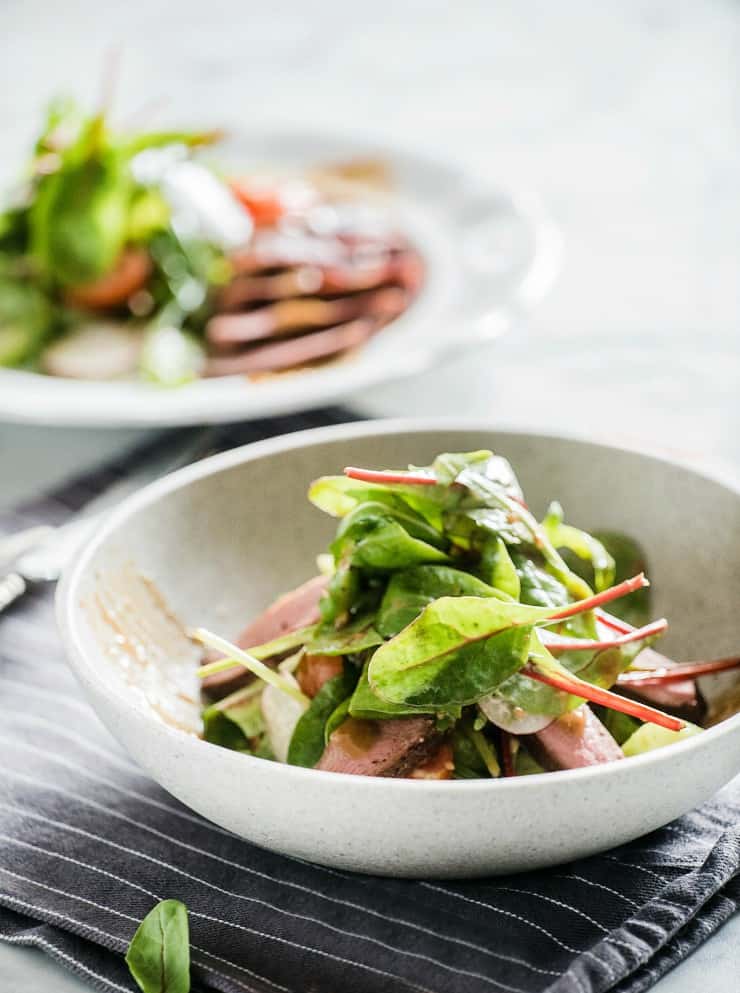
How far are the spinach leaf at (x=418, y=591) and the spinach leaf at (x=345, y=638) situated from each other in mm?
12

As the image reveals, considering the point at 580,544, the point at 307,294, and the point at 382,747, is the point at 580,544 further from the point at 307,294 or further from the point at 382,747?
the point at 307,294

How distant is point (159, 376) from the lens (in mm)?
1969

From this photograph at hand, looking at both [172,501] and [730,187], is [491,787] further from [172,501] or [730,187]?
[730,187]

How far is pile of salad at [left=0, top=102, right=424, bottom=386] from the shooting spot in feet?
6.84

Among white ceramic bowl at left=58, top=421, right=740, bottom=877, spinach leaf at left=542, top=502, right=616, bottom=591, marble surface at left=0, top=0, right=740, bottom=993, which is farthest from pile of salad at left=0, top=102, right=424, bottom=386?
spinach leaf at left=542, top=502, right=616, bottom=591

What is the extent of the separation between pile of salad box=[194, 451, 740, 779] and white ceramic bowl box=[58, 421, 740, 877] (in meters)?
0.06

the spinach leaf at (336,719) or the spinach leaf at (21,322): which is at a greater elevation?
the spinach leaf at (21,322)

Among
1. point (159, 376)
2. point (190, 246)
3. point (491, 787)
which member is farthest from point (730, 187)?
point (491, 787)

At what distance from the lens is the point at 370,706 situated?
92 cm

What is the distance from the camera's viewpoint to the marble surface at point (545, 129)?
77.1 inches

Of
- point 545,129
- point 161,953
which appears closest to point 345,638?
point 161,953

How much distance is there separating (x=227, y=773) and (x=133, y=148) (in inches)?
64.9

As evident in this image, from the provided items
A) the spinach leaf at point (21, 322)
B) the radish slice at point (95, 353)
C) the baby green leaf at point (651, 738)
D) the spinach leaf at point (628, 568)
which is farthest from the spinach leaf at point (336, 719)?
the spinach leaf at point (21, 322)

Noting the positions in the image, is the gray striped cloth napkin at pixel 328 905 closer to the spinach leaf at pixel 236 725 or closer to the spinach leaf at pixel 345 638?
the spinach leaf at pixel 236 725
